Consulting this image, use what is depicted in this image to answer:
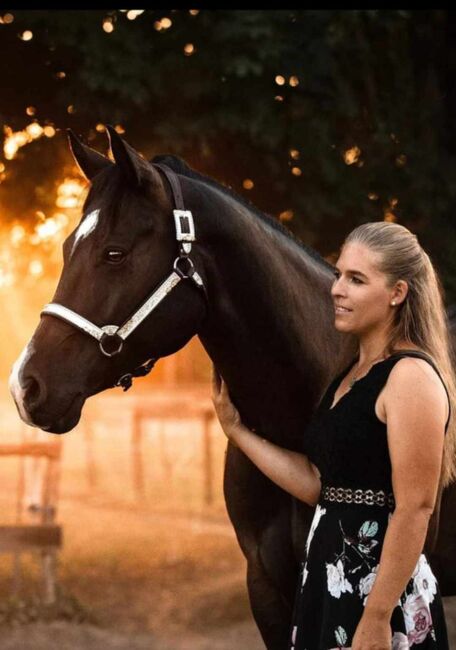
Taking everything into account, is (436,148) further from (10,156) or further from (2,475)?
(2,475)

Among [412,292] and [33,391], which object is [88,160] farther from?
[412,292]

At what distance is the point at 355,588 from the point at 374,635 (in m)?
0.14

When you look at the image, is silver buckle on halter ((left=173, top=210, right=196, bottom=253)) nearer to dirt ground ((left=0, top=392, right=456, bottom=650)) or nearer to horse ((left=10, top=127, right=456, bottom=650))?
horse ((left=10, top=127, right=456, bottom=650))

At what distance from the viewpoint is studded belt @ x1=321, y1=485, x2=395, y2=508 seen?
2170 mm

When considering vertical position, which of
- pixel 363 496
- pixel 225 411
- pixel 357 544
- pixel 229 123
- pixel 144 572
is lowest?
pixel 144 572

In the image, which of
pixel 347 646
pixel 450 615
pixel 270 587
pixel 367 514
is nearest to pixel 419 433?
pixel 367 514

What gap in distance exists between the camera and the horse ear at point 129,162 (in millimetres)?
2418

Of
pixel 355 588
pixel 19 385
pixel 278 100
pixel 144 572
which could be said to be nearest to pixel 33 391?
pixel 19 385

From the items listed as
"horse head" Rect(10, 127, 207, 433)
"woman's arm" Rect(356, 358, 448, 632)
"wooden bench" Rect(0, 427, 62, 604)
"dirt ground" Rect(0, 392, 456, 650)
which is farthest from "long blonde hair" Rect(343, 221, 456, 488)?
"wooden bench" Rect(0, 427, 62, 604)

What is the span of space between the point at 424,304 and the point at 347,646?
0.84 meters

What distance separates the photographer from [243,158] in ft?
19.7

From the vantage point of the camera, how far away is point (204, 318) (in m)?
2.67

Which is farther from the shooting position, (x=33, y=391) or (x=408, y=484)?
(x=33, y=391)

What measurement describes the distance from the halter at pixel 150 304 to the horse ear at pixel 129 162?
4.9 inches
